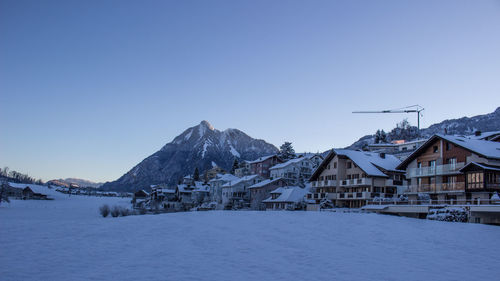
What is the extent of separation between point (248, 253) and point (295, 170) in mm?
80889

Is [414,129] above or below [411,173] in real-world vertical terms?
above

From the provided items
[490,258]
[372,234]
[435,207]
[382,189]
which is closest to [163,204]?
[382,189]

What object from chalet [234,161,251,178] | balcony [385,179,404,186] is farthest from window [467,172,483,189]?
chalet [234,161,251,178]

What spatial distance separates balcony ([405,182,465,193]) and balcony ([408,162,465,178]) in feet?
5.08

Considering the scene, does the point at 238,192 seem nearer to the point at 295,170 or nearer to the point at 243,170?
the point at 295,170

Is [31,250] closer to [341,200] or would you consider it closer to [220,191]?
[341,200]

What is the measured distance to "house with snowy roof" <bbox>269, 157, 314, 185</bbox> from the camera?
9669 centimetres

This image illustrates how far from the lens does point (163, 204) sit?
126625 mm

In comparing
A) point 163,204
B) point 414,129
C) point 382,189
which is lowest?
point 163,204

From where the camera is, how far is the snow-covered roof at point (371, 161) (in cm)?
5762

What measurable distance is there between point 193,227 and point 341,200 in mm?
41279

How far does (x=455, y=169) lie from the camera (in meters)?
45.2

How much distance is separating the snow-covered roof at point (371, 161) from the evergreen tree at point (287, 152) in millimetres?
61231

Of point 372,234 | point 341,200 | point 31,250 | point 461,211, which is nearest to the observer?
point 31,250
